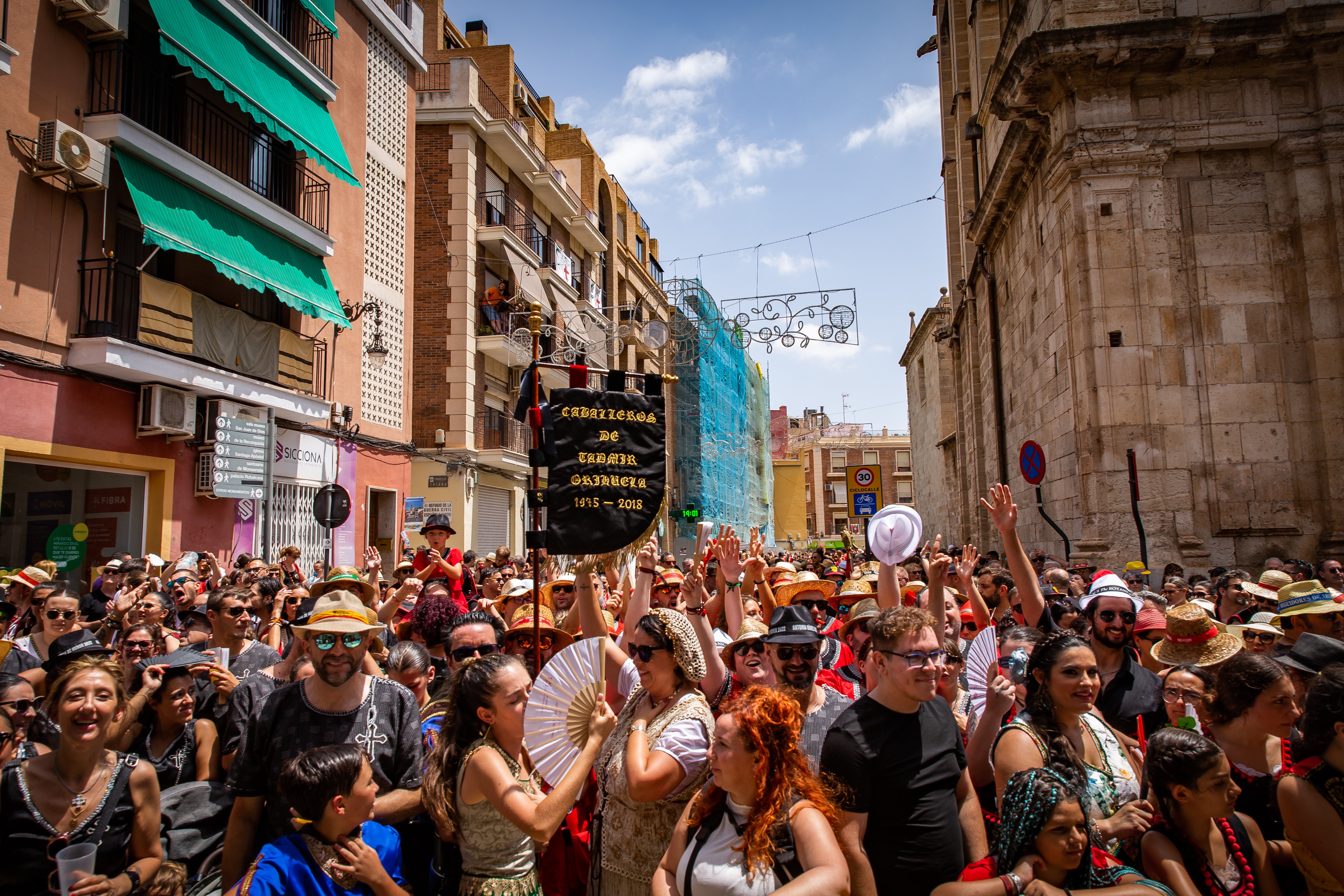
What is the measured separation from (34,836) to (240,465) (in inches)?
418

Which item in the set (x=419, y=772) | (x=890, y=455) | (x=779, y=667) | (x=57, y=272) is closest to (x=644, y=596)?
(x=779, y=667)

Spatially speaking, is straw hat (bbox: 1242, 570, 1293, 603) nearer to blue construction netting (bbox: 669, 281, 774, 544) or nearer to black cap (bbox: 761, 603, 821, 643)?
black cap (bbox: 761, 603, 821, 643)

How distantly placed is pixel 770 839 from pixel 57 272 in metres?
11.6

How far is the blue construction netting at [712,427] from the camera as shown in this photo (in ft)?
119

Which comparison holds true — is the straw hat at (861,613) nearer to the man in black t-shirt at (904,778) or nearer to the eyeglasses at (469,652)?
the man in black t-shirt at (904,778)

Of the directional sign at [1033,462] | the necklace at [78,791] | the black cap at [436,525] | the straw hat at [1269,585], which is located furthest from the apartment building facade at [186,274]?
the straw hat at [1269,585]

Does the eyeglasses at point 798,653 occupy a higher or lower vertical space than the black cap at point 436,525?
lower

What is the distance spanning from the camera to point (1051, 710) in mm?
3115

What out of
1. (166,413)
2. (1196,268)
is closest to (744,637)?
(1196,268)

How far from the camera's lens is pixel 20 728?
3.33m

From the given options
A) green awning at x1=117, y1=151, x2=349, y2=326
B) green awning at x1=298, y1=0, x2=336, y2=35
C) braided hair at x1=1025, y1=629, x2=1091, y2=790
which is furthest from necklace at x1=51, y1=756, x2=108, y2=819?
green awning at x1=298, y1=0, x2=336, y2=35

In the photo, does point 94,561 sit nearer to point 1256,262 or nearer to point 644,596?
point 644,596

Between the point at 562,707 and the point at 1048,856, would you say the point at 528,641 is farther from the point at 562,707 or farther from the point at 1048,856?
the point at 1048,856

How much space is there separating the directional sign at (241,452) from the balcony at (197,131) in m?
3.58
